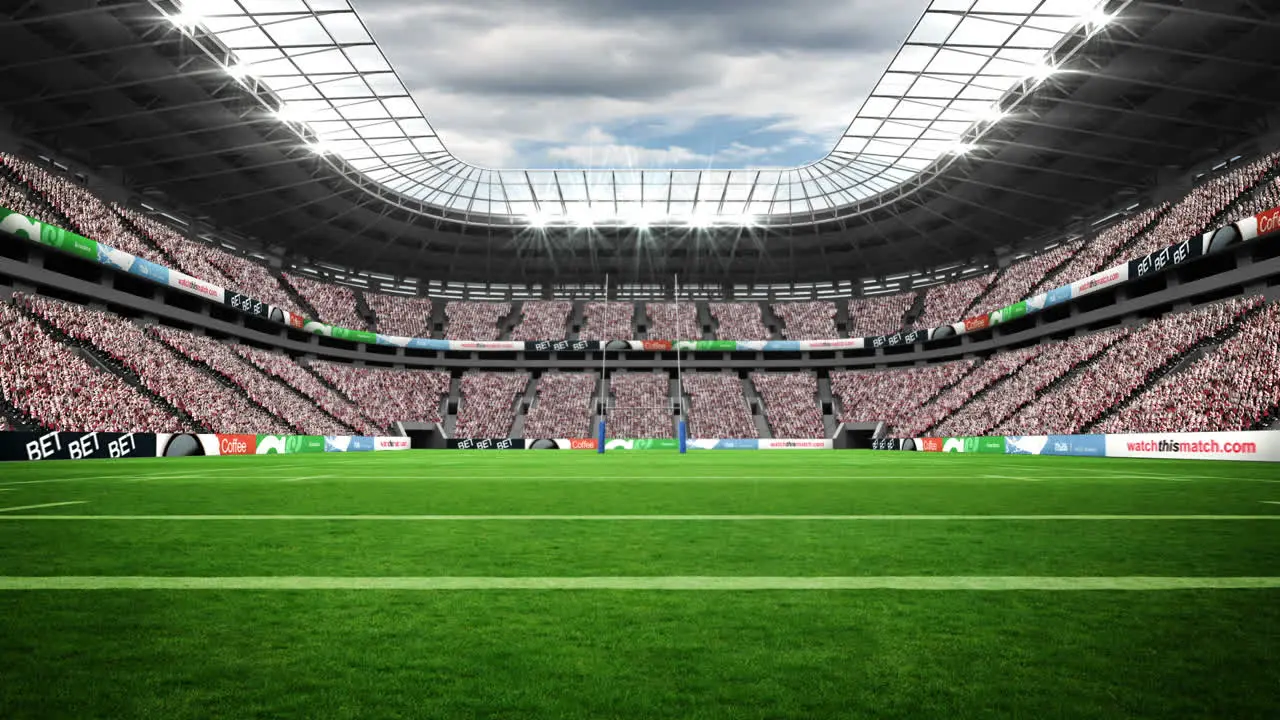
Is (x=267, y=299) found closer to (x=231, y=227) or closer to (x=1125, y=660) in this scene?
(x=231, y=227)

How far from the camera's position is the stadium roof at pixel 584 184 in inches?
1083

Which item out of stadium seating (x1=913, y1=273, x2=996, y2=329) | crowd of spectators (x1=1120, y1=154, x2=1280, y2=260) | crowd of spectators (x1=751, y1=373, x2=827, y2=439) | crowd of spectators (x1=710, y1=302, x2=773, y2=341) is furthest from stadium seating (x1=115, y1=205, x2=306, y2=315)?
crowd of spectators (x1=1120, y1=154, x2=1280, y2=260)

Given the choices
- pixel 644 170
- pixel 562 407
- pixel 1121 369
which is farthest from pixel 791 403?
pixel 1121 369

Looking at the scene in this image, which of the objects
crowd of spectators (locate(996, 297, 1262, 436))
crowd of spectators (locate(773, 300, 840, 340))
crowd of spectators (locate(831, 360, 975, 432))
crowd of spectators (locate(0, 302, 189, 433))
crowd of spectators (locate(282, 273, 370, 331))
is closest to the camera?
crowd of spectators (locate(0, 302, 189, 433))

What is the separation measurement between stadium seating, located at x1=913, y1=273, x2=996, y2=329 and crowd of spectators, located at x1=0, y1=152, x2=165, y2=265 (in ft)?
170

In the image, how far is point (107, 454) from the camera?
2209 centimetres

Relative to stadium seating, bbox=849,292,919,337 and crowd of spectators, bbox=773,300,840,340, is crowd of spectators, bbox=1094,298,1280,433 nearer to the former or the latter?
stadium seating, bbox=849,292,919,337

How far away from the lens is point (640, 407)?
2201 inches

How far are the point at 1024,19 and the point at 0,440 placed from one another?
36601mm

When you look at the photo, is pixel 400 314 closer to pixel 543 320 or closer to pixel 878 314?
pixel 543 320

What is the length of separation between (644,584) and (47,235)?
3626 cm

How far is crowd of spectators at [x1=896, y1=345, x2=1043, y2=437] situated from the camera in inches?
1746

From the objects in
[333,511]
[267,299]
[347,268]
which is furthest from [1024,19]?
[347,268]

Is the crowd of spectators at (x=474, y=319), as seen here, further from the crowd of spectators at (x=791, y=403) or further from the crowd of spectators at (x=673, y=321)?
the crowd of spectators at (x=791, y=403)
